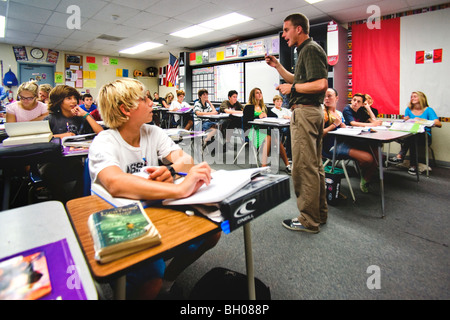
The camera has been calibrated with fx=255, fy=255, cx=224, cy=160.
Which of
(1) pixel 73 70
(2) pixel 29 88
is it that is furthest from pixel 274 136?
(1) pixel 73 70

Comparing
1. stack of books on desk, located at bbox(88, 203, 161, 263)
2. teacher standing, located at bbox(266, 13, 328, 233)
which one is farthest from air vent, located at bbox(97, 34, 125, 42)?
stack of books on desk, located at bbox(88, 203, 161, 263)

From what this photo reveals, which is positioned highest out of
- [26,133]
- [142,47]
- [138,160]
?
[142,47]

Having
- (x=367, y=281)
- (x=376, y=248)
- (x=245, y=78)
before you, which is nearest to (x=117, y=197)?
(x=367, y=281)

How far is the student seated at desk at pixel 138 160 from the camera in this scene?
0.74 m

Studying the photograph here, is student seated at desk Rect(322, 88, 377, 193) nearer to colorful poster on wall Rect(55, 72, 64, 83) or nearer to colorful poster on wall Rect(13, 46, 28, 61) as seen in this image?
colorful poster on wall Rect(55, 72, 64, 83)

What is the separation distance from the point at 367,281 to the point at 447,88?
4.41 metres

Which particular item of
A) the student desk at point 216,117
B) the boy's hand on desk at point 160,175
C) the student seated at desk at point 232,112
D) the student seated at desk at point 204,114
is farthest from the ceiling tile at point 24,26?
the boy's hand on desk at point 160,175

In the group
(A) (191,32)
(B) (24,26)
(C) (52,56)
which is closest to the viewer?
(B) (24,26)

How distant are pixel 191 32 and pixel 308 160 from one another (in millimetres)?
5509

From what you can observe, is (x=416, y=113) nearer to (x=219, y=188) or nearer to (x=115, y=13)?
(x=219, y=188)

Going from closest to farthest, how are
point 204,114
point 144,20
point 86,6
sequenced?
point 86,6 < point 204,114 < point 144,20

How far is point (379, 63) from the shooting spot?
191 inches

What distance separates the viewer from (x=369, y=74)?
4977 mm
